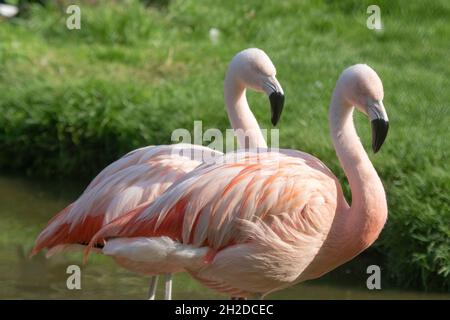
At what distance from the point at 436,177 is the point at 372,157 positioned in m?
0.47

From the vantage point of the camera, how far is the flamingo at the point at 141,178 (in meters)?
5.13

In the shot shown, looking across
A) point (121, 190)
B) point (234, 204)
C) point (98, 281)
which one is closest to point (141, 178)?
point (121, 190)

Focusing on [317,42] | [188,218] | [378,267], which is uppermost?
Answer: [317,42]

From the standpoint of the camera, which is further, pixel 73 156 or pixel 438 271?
pixel 73 156

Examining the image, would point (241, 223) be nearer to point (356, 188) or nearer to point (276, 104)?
point (356, 188)

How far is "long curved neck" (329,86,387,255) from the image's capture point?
487 cm

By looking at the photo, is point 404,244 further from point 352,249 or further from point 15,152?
point 15,152

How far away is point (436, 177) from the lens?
6387 mm

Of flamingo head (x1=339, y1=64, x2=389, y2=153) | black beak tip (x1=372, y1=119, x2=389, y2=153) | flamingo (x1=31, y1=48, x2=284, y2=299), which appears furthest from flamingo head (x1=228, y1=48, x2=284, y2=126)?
black beak tip (x1=372, y1=119, x2=389, y2=153)

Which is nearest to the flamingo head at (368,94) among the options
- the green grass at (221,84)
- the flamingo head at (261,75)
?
the flamingo head at (261,75)

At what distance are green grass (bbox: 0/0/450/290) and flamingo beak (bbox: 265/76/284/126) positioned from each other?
1.22 metres

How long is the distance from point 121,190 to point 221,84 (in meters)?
3.14

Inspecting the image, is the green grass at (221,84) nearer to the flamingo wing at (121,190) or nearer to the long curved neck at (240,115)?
the long curved neck at (240,115)

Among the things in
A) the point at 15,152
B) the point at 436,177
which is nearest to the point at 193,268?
the point at 436,177
